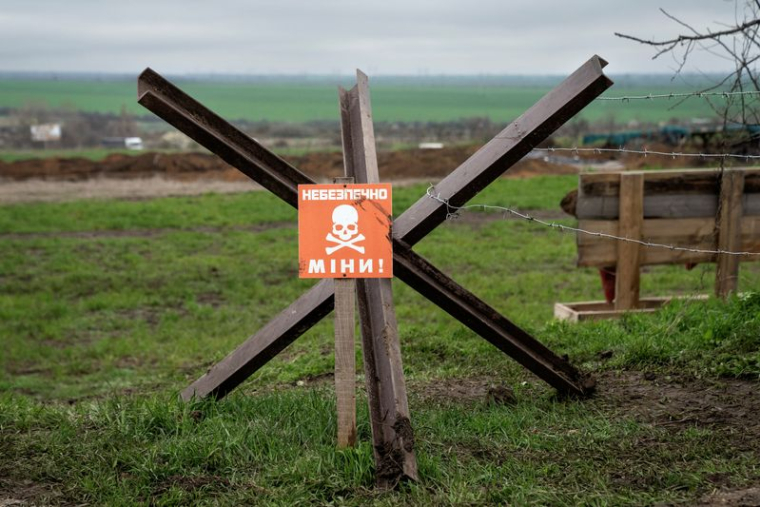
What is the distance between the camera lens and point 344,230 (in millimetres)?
4434

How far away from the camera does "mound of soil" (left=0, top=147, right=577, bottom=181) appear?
3094 cm

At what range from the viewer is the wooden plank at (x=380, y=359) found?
13.0ft

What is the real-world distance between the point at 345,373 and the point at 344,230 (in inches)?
28.7

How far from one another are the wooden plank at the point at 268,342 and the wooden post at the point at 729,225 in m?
4.87

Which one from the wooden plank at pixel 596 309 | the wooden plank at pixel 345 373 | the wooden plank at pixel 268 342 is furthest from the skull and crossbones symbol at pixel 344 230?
the wooden plank at pixel 596 309

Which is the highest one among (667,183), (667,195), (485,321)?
(667,183)

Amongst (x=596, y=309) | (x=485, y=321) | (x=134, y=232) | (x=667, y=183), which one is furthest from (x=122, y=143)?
(x=485, y=321)

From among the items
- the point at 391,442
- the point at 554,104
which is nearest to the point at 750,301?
the point at 554,104

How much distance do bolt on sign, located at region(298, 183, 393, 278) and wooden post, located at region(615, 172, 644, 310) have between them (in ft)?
15.1

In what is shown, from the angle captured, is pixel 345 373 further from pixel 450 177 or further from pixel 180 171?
pixel 180 171

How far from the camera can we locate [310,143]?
45.4 m

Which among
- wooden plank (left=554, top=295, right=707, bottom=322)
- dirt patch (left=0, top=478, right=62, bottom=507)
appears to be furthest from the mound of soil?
dirt patch (left=0, top=478, right=62, bottom=507)

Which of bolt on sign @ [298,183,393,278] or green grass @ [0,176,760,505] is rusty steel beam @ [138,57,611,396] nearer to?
bolt on sign @ [298,183,393,278]

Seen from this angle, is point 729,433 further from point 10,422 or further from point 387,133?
point 387,133
